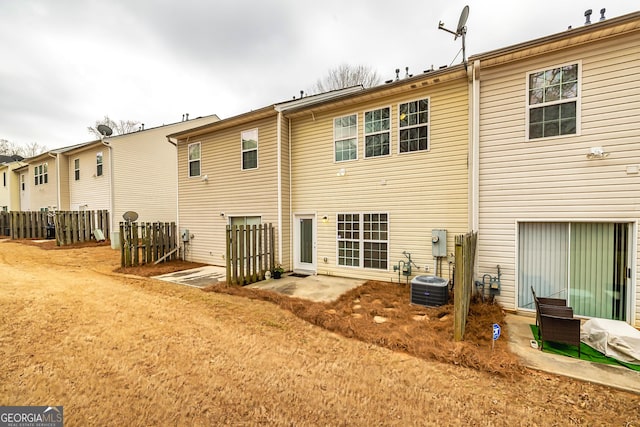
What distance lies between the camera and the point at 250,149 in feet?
32.4

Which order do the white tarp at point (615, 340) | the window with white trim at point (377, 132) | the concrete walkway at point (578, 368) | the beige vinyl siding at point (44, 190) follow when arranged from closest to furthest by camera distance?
1. the concrete walkway at point (578, 368)
2. the white tarp at point (615, 340)
3. the window with white trim at point (377, 132)
4. the beige vinyl siding at point (44, 190)

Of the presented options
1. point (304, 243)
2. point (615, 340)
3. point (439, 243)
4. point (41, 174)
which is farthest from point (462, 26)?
point (41, 174)

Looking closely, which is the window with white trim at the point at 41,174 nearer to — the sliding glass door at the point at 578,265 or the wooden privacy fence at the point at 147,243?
the wooden privacy fence at the point at 147,243

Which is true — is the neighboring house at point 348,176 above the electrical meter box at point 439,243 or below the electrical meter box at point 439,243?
above

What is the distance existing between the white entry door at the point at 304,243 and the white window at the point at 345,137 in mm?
2299

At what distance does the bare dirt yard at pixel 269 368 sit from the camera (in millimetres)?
2662

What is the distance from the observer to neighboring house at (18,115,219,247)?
597 inches

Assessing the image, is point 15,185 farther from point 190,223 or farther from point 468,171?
point 468,171

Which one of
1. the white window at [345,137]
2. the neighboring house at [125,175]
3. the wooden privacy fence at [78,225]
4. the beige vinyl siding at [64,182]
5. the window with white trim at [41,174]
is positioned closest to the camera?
the white window at [345,137]

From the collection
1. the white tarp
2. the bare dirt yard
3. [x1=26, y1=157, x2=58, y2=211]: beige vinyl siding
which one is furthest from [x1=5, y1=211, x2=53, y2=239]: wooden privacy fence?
the white tarp

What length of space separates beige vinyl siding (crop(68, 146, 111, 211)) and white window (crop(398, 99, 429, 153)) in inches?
632

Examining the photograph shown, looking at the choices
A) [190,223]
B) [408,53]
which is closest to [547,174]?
[190,223]

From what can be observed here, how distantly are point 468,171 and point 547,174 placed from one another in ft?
4.86

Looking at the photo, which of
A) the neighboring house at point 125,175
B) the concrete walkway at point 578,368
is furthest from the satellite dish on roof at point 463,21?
the neighboring house at point 125,175
